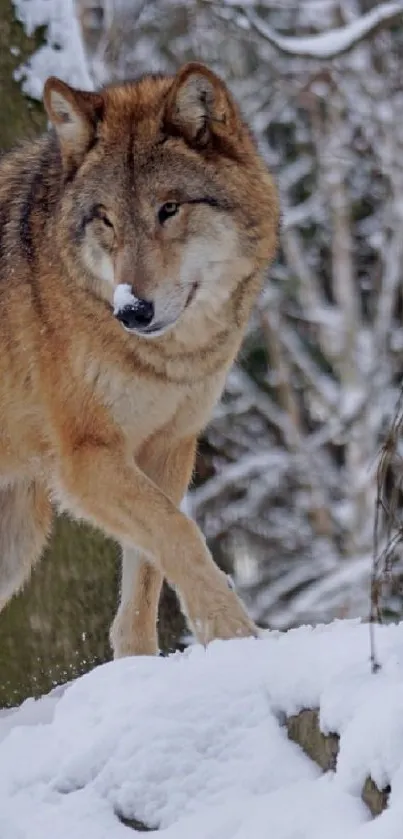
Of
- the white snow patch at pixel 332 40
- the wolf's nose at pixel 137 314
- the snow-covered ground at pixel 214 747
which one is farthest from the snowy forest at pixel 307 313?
the snow-covered ground at pixel 214 747

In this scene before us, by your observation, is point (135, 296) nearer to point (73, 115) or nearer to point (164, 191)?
point (164, 191)

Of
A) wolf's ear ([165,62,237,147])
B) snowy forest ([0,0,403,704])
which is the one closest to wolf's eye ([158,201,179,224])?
wolf's ear ([165,62,237,147])

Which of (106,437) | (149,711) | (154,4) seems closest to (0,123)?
(106,437)

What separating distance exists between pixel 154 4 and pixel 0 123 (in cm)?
636

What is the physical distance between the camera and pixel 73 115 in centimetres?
479

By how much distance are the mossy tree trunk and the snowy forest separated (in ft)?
15.4

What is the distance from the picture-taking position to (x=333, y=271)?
44.4 ft

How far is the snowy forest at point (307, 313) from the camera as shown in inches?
480

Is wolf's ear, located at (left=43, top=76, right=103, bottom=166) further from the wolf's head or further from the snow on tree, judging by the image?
the snow on tree

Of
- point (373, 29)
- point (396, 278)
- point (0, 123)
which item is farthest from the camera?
point (396, 278)

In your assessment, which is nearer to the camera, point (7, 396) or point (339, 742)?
point (339, 742)

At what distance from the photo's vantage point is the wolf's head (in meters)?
4.64

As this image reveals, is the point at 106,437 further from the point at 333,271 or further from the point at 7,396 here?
the point at 333,271

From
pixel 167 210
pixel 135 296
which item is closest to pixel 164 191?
pixel 167 210
